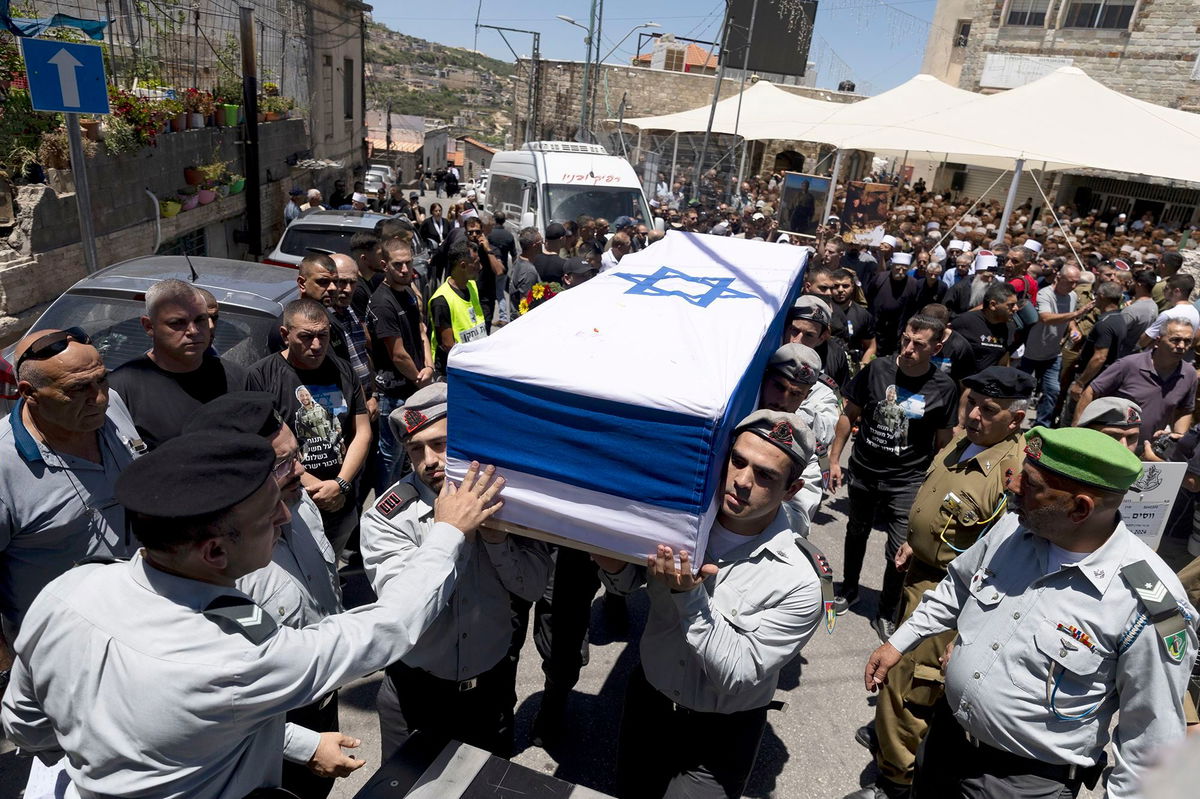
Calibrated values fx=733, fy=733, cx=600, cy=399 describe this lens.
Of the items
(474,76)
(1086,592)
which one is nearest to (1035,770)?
(1086,592)

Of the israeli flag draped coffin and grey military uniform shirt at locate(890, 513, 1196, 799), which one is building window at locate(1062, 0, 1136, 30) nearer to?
grey military uniform shirt at locate(890, 513, 1196, 799)

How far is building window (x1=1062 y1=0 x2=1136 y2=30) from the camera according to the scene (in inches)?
877

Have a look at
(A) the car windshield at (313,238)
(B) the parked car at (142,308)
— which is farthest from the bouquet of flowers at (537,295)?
(A) the car windshield at (313,238)

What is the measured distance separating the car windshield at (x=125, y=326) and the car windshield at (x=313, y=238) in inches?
142

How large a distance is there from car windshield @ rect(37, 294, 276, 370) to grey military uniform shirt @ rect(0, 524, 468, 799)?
2.79m

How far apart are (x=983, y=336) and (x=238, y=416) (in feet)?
18.7

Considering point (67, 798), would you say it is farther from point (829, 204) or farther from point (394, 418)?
point (829, 204)

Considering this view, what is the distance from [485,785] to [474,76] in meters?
126

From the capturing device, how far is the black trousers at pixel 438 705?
8.06 feet

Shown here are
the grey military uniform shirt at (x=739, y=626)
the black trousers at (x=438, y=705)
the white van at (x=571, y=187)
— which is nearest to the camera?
the grey military uniform shirt at (x=739, y=626)

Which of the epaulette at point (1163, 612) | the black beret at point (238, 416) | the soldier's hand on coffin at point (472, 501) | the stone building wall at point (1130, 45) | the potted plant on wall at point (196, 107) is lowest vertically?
the epaulette at point (1163, 612)

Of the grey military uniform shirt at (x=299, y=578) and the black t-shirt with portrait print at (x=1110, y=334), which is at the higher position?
the black t-shirt with portrait print at (x=1110, y=334)

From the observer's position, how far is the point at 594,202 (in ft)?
35.1

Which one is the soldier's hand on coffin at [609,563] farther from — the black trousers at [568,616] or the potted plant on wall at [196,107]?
the potted plant on wall at [196,107]
